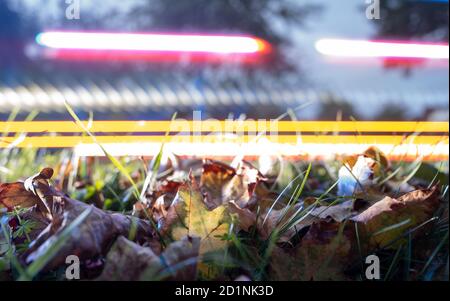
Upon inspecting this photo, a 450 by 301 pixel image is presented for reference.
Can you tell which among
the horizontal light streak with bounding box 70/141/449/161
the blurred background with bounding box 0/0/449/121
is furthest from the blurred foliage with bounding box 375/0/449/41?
the horizontal light streak with bounding box 70/141/449/161

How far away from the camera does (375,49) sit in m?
7.32

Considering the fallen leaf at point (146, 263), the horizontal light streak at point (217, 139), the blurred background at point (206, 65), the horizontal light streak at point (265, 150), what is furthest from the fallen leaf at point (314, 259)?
the blurred background at point (206, 65)

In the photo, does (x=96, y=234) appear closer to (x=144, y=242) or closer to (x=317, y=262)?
(x=144, y=242)

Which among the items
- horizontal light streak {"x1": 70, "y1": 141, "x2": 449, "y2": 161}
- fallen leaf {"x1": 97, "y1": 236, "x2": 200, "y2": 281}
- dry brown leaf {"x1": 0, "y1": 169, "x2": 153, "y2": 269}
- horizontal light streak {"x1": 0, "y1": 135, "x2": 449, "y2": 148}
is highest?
horizontal light streak {"x1": 0, "y1": 135, "x2": 449, "y2": 148}

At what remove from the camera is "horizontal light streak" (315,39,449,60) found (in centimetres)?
693

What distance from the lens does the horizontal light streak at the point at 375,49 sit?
6930mm

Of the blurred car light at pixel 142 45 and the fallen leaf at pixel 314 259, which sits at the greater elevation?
the blurred car light at pixel 142 45

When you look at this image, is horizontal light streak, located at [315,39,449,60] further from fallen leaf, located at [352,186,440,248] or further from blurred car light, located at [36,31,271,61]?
fallen leaf, located at [352,186,440,248]

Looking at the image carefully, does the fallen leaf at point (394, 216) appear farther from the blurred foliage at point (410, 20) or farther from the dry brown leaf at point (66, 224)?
the blurred foliage at point (410, 20)

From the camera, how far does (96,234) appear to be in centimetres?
78

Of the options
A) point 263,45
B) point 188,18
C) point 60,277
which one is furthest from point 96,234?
point 263,45

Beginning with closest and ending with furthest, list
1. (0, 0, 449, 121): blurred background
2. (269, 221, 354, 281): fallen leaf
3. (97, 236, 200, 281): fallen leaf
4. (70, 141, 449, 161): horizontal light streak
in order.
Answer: (97, 236, 200, 281): fallen leaf
(269, 221, 354, 281): fallen leaf
(70, 141, 449, 161): horizontal light streak
(0, 0, 449, 121): blurred background

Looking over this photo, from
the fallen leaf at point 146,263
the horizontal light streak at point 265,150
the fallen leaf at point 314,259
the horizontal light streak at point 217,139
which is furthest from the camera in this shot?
the horizontal light streak at point 217,139

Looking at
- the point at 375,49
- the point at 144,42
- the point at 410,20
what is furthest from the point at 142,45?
the point at 410,20
